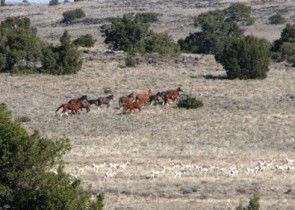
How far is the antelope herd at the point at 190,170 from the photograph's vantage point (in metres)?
22.6

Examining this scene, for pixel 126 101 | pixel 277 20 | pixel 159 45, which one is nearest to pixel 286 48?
pixel 159 45

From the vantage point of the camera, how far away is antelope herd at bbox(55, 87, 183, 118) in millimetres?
33938

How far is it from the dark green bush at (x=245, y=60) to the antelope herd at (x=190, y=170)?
67.1ft

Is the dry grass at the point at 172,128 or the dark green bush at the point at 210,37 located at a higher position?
the dry grass at the point at 172,128

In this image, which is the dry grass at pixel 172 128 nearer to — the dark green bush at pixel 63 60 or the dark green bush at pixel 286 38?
the dark green bush at pixel 63 60

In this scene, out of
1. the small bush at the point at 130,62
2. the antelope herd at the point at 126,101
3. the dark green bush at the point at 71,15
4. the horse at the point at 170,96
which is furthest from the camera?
the dark green bush at the point at 71,15

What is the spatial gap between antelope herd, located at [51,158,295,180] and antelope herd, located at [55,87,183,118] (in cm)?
992

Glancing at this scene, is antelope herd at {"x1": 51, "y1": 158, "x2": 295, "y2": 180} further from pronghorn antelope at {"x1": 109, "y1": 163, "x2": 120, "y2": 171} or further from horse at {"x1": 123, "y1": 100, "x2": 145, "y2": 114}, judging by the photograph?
horse at {"x1": 123, "y1": 100, "x2": 145, "y2": 114}

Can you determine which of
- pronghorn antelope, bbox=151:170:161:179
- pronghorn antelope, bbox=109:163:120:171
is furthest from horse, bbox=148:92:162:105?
pronghorn antelope, bbox=151:170:161:179

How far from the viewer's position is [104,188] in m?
20.7

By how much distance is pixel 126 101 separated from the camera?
1395 inches

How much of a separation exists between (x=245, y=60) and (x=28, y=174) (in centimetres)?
3059

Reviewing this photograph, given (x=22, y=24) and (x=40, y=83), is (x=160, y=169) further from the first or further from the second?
(x=22, y=24)

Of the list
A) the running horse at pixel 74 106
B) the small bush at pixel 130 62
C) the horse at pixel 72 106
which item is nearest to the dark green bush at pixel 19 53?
the small bush at pixel 130 62
